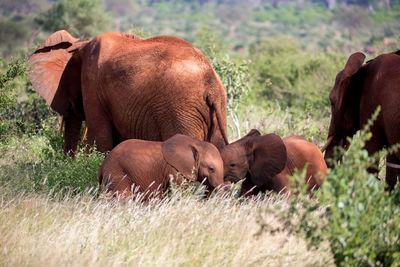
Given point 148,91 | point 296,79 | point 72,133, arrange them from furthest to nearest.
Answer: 1. point 296,79
2. point 72,133
3. point 148,91

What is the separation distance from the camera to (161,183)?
5703 mm

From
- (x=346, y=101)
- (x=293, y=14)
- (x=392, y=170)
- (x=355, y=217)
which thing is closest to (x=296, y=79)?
(x=346, y=101)

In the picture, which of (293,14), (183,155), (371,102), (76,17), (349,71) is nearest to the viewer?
(183,155)

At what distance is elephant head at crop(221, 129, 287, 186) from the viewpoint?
20.0 ft

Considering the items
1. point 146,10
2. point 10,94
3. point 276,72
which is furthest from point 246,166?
point 146,10

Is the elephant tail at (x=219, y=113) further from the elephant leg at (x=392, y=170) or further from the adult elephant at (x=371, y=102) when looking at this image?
the elephant leg at (x=392, y=170)

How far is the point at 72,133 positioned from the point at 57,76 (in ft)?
2.50

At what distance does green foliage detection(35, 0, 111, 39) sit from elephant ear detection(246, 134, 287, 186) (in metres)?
19.9

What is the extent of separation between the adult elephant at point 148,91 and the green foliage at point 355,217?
2553 mm

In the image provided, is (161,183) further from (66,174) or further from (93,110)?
(93,110)

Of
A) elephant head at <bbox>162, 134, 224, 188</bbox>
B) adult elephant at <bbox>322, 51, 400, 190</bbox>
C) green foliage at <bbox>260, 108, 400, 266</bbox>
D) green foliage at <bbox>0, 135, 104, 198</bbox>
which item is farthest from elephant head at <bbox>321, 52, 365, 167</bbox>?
green foliage at <bbox>0, 135, 104, 198</bbox>

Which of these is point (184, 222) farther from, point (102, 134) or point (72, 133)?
point (72, 133)

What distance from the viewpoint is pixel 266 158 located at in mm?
6094

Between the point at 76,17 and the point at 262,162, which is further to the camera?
the point at 76,17
